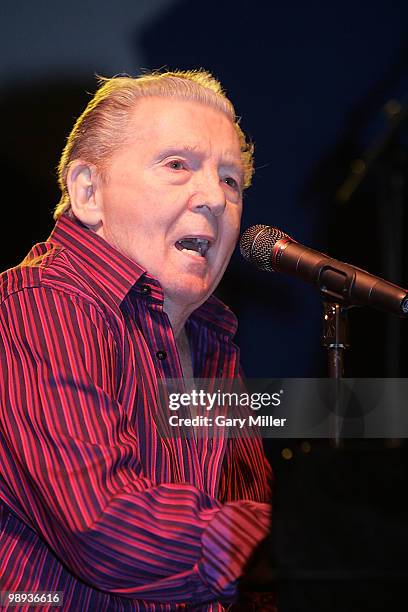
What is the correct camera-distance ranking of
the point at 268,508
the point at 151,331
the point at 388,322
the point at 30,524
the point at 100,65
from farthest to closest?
1. the point at 388,322
2. the point at 100,65
3. the point at 151,331
4. the point at 30,524
5. the point at 268,508

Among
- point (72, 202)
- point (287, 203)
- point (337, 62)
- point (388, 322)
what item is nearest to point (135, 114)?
point (72, 202)

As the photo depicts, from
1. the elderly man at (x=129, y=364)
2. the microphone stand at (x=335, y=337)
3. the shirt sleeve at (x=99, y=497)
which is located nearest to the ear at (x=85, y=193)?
the elderly man at (x=129, y=364)

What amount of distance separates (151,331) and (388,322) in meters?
0.64

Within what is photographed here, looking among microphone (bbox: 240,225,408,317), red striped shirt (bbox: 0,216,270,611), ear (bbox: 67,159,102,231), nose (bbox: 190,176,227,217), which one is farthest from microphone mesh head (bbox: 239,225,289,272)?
ear (bbox: 67,159,102,231)

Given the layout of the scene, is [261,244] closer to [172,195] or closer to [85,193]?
[172,195]

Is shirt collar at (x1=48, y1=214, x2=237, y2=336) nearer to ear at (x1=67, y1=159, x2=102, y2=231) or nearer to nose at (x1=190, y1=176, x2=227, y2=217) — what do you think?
ear at (x1=67, y1=159, x2=102, y2=231)

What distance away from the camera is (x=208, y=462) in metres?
1.49

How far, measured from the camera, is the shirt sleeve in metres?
1.14

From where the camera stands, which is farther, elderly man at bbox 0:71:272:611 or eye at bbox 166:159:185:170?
eye at bbox 166:159:185:170

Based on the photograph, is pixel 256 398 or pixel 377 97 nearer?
pixel 256 398

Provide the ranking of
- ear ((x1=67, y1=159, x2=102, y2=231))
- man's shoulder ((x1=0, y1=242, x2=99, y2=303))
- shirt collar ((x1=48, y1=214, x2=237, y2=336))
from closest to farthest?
man's shoulder ((x1=0, y1=242, x2=99, y2=303)) → shirt collar ((x1=48, y1=214, x2=237, y2=336)) → ear ((x1=67, y1=159, x2=102, y2=231))

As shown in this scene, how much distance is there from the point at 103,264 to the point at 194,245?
0.63ft

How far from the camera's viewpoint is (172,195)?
1509 mm

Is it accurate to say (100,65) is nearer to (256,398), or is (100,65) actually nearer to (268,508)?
(256,398)
